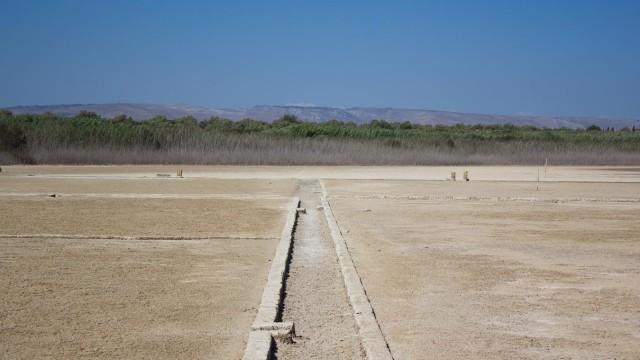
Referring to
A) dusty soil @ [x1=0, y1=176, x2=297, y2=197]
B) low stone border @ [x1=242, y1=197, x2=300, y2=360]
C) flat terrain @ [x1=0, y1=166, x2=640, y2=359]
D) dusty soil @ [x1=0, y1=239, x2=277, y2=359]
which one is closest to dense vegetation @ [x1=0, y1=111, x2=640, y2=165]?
dusty soil @ [x1=0, y1=176, x2=297, y2=197]

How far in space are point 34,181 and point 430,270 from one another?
18.5 meters

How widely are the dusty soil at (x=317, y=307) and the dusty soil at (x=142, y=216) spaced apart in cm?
188

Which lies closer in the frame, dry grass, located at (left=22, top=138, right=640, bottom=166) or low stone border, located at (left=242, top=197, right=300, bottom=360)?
low stone border, located at (left=242, top=197, right=300, bottom=360)

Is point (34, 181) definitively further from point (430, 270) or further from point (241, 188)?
point (430, 270)

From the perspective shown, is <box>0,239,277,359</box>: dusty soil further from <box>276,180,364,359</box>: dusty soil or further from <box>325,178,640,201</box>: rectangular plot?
<box>325,178,640,201</box>: rectangular plot

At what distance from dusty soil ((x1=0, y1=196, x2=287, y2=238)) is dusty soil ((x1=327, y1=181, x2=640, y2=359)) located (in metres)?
1.60

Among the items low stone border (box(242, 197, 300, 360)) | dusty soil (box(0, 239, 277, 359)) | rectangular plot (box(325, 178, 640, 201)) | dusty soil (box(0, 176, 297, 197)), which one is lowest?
dusty soil (box(0, 176, 297, 197))

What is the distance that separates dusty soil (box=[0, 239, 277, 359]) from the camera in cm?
543

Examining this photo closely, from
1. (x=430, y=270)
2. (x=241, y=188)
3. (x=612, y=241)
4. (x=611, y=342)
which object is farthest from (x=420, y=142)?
(x=611, y=342)

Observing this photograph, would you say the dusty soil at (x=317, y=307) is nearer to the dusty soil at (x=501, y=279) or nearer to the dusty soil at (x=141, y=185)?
the dusty soil at (x=501, y=279)

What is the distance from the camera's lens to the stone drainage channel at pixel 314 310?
17.7 ft

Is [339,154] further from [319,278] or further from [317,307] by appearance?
[317,307]

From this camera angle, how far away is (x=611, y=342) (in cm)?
560

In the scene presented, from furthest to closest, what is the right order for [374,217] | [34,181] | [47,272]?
[34,181] < [374,217] < [47,272]
